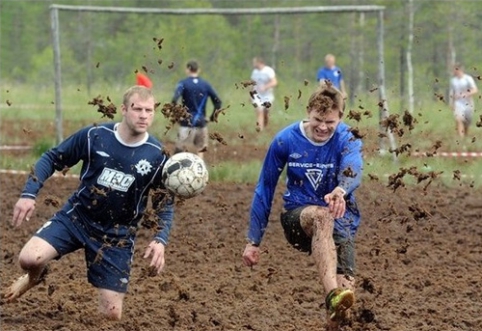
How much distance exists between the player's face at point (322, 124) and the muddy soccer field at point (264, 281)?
3.50 feet

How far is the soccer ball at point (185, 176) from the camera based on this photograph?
7938mm

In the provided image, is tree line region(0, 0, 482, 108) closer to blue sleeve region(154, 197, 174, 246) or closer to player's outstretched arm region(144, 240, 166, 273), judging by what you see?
blue sleeve region(154, 197, 174, 246)

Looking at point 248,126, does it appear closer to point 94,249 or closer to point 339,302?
point 94,249

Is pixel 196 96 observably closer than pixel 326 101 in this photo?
No

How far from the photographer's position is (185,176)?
7945 millimetres

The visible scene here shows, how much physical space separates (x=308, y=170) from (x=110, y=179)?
4.91 feet

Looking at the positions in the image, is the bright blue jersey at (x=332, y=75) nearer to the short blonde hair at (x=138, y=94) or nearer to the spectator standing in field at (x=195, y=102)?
the spectator standing in field at (x=195, y=102)

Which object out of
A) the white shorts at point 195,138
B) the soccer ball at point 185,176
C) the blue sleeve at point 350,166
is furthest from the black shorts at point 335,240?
the white shorts at point 195,138

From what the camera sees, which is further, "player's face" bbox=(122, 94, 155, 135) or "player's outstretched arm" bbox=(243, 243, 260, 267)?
"player's face" bbox=(122, 94, 155, 135)

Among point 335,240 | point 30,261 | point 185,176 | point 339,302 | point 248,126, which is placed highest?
point 185,176

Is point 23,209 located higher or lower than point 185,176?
lower

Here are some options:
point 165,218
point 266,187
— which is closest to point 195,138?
point 165,218

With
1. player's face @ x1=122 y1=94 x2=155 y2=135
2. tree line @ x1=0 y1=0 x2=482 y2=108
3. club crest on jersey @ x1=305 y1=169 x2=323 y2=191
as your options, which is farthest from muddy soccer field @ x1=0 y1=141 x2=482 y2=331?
tree line @ x1=0 y1=0 x2=482 y2=108

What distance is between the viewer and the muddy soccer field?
27.8 ft
